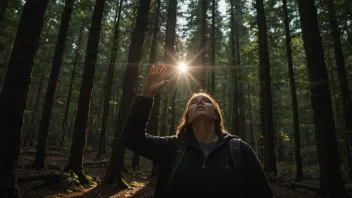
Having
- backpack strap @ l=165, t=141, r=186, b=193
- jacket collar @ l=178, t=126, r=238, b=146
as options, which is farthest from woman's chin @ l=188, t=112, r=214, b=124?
backpack strap @ l=165, t=141, r=186, b=193

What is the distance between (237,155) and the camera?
230cm

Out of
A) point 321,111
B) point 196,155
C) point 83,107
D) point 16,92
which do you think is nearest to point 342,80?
point 321,111

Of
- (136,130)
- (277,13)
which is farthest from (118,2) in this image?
(136,130)

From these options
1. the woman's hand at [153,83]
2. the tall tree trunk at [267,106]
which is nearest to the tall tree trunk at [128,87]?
the woman's hand at [153,83]

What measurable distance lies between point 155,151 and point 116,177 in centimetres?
761

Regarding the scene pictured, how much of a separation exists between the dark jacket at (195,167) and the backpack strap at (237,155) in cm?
4

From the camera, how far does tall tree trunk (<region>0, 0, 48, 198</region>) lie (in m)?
4.59

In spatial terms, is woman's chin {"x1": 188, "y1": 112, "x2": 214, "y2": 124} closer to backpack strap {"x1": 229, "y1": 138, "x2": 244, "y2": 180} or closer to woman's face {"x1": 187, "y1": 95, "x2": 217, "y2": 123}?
woman's face {"x1": 187, "y1": 95, "x2": 217, "y2": 123}

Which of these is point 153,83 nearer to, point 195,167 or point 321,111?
point 195,167

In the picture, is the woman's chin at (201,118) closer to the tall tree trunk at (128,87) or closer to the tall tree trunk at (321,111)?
the tall tree trunk at (321,111)

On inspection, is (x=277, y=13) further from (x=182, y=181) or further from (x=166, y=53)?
(x=182, y=181)

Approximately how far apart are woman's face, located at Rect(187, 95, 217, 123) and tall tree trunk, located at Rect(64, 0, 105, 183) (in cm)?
794

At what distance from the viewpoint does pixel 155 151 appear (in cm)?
264

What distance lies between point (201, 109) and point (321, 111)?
20.0 feet
